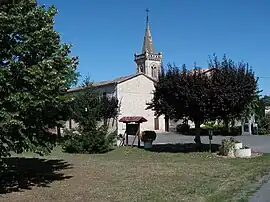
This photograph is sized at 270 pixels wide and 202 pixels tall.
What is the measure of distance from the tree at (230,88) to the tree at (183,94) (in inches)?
18.1

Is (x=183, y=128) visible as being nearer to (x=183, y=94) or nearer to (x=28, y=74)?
(x=183, y=94)

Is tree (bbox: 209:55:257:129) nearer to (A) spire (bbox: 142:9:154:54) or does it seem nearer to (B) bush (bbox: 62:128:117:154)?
(B) bush (bbox: 62:128:117:154)

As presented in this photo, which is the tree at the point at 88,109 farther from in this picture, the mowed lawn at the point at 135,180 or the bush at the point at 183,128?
the bush at the point at 183,128

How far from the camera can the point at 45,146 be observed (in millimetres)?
11727

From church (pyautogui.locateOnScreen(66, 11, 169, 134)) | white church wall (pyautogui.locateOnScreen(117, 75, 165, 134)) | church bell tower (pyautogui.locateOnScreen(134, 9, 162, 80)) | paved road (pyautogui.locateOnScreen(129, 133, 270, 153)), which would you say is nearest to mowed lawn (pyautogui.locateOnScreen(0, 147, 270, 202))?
paved road (pyautogui.locateOnScreen(129, 133, 270, 153))

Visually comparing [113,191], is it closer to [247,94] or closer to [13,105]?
[13,105]

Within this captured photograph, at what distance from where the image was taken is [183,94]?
22125mm

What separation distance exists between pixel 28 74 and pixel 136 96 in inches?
1815

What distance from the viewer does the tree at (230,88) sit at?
2139cm

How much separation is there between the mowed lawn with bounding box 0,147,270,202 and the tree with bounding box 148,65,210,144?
4.27 metres

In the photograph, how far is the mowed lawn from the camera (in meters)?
10.0

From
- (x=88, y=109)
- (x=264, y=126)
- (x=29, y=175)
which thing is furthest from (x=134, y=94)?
(x=29, y=175)

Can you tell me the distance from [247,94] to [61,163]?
1046 centimetres

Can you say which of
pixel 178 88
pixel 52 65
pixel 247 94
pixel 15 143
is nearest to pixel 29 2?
pixel 52 65
